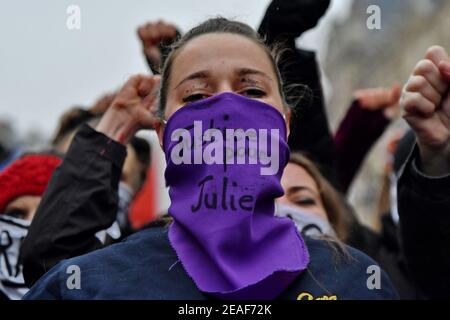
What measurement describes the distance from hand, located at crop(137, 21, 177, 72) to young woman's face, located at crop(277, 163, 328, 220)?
0.70m

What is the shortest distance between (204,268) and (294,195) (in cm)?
150

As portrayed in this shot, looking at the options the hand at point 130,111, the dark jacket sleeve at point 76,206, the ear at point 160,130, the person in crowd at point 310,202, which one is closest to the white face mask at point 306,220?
the person in crowd at point 310,202

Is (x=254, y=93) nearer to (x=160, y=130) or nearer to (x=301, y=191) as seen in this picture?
(x=160, y=130)

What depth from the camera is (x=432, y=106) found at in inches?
91.9

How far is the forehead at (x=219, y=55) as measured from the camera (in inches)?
93.8

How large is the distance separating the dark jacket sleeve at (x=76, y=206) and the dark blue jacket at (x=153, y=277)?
448 mm

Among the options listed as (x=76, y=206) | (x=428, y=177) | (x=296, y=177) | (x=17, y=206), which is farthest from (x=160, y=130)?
(x=296, y=177)

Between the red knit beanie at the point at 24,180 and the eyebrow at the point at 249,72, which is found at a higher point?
the eyebrow at the point at 249,72

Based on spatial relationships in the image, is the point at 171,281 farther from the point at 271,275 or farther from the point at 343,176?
the point at 343,176

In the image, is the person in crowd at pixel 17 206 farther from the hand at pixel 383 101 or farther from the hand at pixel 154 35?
the hand at pixel 383 101

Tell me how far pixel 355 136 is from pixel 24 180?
1865 mm

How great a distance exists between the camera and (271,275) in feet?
6.84

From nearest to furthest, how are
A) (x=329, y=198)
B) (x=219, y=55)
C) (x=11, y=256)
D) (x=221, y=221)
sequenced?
(x=221, y=221) < (x=219, y=55) < (x=11, y=256) < (x=329, y=198)

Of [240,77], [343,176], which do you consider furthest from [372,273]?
[343,176]
